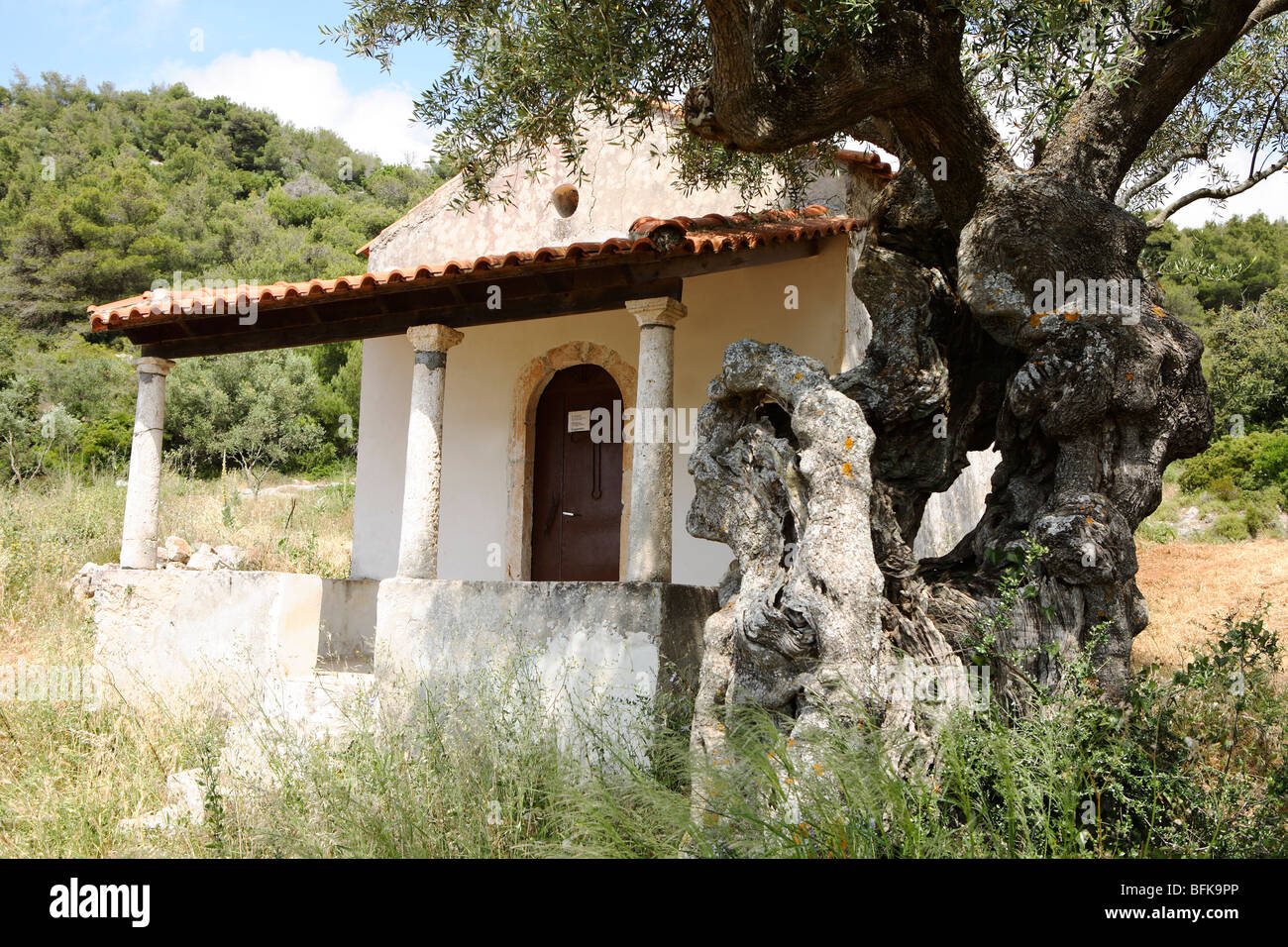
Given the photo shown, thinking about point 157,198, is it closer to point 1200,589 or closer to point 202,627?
point 202,627

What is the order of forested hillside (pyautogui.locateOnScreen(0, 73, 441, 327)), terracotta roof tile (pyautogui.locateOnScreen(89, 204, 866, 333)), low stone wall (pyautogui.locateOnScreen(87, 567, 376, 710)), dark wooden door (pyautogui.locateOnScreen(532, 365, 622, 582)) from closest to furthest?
terracotta roof tile (pyautogui.locateOnScreen(89, 204, 866, 333)) < low stone wall (pyautogui.locateOnScreen(87, 567, 376, 710)) < dark wooden door (pyautogui.locateOnScreen(532, 365, 622, 582)) < forested hillside (pyautogui.locateOnScreen(0, 73, 441, 327))

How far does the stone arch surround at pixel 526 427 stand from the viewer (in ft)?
29.2

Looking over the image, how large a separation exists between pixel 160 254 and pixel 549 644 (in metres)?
28.3

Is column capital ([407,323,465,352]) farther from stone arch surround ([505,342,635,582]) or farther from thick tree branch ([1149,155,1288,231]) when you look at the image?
thick tree branch ([1149,155,1288,231])

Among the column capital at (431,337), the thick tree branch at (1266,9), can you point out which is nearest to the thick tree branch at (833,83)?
the thick tree branch at (1266,9)

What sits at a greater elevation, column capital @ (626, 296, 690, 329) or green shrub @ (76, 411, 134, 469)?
green shrub @ (76, 411, 134, 469)

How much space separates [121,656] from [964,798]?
23.0 ft

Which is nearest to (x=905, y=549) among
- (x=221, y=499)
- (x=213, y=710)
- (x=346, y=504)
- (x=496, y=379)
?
(x=213, y=710)

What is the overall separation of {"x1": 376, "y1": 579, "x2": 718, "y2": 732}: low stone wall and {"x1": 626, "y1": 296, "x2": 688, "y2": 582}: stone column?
33 cm

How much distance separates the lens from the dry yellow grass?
7.33m

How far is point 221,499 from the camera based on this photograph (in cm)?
1504

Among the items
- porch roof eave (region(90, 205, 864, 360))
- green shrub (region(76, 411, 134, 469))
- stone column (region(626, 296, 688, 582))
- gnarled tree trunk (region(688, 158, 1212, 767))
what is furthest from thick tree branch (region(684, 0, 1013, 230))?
green shrub (region(76, 411, 134, 469))

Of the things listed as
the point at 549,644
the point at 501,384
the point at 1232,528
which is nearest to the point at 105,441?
the point at 501,384

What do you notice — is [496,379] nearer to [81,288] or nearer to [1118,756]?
[1118,756]
